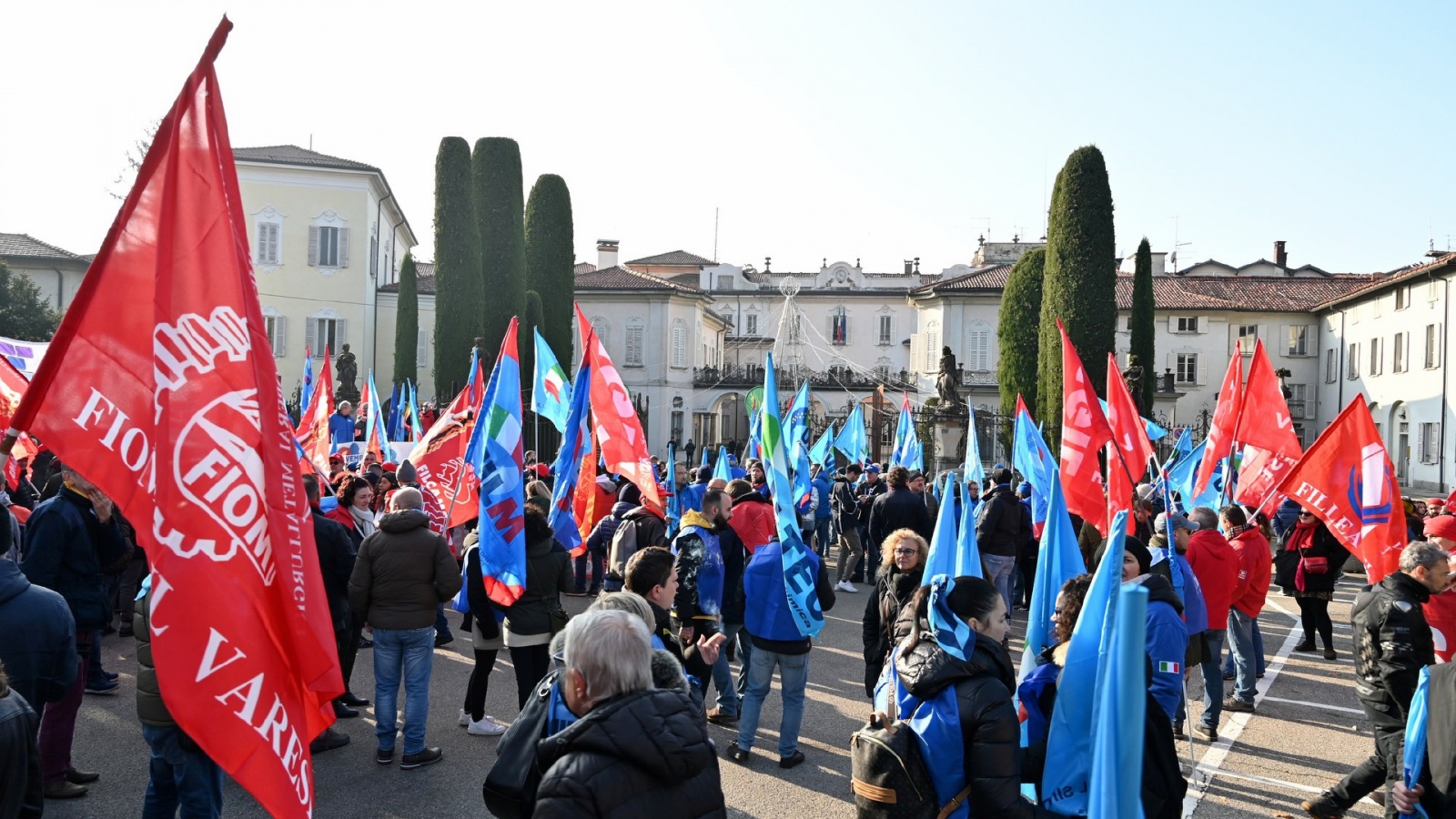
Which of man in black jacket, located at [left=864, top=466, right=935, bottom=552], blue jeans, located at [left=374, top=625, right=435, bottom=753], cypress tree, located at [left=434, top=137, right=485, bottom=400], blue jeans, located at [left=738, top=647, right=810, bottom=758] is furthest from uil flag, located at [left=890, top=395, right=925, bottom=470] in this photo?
cypress tree, located at [left=434, top=137, right=485, bottom=400]

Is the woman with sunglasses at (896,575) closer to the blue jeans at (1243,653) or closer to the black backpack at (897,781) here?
the black backpack at (897,781)

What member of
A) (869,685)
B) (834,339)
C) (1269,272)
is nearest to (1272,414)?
(869,685)

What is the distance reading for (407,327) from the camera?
44469 mm

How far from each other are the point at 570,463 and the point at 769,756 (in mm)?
2999

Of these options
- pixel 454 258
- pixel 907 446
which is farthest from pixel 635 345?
pixel 907 446

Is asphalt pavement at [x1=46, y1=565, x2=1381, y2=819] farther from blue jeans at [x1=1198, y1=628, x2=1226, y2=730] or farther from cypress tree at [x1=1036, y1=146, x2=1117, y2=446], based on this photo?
cypress tree at [x1=1036, y1=146, x2=1117, y2=446]

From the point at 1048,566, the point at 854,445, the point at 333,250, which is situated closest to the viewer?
the point at 1048,566

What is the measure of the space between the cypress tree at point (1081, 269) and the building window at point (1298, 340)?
25022 millimetres

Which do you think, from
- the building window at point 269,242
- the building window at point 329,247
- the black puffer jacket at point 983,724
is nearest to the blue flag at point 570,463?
the black puffer jacket at point 983,724

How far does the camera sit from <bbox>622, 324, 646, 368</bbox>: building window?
5322 cm

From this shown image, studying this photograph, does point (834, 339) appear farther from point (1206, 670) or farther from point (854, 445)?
point (1206, 670)

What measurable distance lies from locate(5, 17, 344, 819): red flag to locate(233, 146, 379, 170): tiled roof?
43.7 m

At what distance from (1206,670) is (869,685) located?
2.81 meters

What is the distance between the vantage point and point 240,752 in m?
2.88
